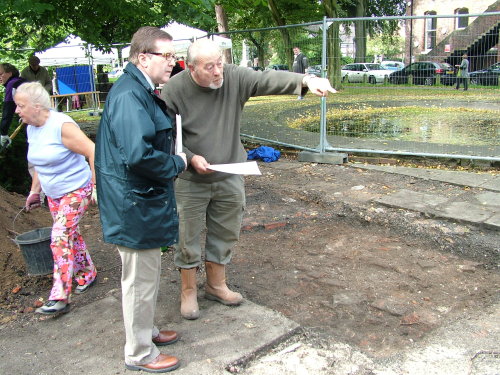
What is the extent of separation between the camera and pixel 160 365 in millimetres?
2766

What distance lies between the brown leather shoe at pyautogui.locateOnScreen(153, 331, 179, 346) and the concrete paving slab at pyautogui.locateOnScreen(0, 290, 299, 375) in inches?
1.5

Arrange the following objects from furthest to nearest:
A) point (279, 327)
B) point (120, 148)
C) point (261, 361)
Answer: point (279, 327), point (261, 361), point (120, 148)

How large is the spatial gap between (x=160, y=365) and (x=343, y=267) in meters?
2.03

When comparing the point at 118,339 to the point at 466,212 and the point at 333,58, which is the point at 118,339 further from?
the point at 333,58

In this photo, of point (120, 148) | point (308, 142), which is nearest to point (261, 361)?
point (120, 148)

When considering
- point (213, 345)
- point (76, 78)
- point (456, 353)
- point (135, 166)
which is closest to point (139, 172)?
point (135, 166)

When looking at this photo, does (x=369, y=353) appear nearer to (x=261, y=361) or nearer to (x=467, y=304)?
(x=261, y=361)

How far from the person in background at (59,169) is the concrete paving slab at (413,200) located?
11.4 ft

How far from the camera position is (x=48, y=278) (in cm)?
416

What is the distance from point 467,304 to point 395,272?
66cm

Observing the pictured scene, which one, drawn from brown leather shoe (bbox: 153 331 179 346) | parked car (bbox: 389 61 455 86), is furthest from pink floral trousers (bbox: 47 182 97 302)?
parked car (bbox: 389 61 455 86)

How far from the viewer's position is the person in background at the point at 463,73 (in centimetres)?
804

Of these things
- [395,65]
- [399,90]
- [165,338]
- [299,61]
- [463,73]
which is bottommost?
[165,338]

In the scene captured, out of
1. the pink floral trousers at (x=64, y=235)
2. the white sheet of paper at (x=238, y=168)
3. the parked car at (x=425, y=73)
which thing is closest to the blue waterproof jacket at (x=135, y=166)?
the white sheet of paper at (x=238, y=168)
